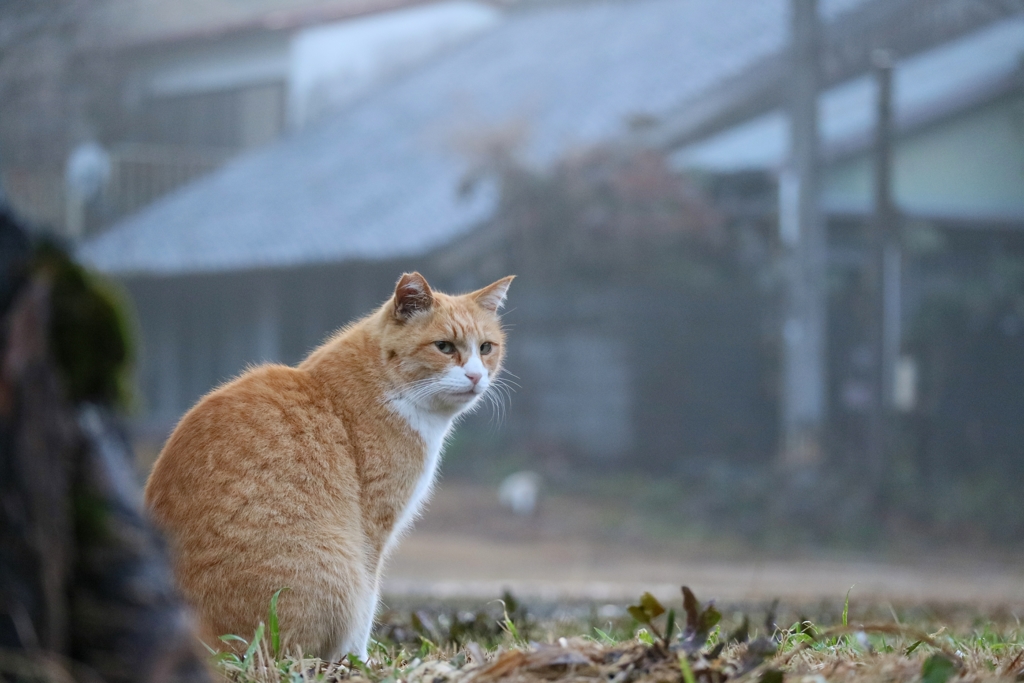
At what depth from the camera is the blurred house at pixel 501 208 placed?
11477 millimetres

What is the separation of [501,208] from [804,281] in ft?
12.4

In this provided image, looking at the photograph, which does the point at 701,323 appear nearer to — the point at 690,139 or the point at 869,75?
the point at 690,139

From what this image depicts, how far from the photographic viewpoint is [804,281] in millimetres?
10570

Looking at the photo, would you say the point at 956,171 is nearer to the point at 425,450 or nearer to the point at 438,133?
the point at 438,133

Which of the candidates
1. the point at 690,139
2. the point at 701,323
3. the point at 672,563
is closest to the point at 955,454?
the point at 701,323

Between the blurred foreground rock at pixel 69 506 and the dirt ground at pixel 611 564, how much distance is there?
14.9ft

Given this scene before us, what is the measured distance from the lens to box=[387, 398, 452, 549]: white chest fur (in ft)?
8.86

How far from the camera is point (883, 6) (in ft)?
39.3

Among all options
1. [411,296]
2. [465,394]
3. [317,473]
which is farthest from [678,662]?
[411,296]

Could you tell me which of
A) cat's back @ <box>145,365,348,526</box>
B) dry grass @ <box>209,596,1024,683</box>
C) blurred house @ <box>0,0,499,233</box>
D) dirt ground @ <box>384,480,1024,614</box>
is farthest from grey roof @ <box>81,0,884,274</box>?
dry grass @ <box>209,596,1024,683</box>

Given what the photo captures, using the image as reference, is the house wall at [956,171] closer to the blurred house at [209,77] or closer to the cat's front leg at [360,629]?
the blurred house at [209,77]

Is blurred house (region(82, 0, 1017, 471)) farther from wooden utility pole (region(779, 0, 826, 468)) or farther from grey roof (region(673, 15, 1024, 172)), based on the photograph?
wooden utility pole (region(779, 0, 826, 468))

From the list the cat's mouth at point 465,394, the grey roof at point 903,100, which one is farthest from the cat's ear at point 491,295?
the grey roof at point 903,100

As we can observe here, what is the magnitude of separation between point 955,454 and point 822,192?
308 centimetres
